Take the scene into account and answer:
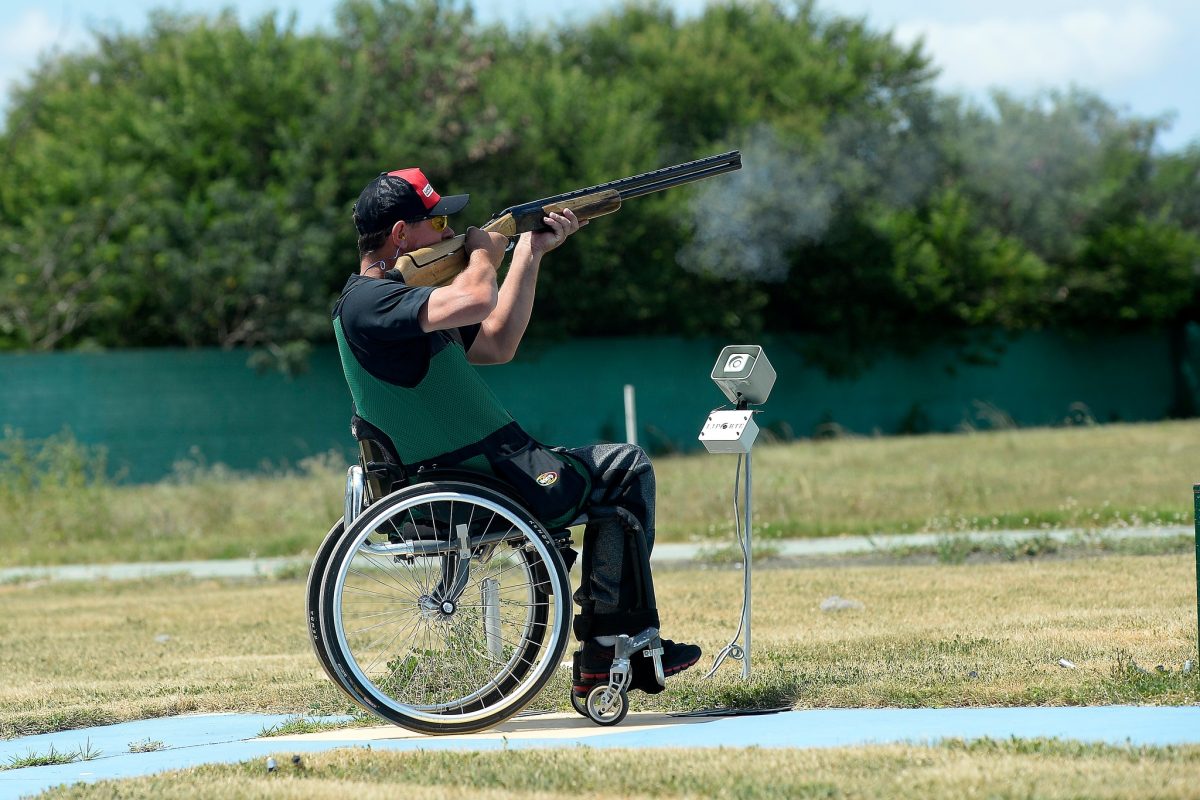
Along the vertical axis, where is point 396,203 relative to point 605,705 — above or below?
above

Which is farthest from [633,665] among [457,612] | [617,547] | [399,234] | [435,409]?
[399,234]

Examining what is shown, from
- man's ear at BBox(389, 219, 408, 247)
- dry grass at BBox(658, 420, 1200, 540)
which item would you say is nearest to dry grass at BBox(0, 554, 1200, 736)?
man's ear at BBox(389, 219, 408, 247)

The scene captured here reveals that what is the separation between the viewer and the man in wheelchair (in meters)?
4.93

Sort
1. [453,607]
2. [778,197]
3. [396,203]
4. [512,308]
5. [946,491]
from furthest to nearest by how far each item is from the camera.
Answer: [778,197], [946,491], [512,308], [396,203], [453,607]

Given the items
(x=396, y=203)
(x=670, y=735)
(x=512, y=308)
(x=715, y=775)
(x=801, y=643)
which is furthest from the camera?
(x=801, y=643)

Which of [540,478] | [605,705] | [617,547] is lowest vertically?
[605,705]

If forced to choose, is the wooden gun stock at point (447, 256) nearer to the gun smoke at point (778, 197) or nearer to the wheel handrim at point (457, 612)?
the wheel handrim at point (457, 612)

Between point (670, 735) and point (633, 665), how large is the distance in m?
0.42

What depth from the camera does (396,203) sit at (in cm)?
520

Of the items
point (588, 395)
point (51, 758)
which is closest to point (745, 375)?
point (51, 758)

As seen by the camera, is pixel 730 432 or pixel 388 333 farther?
pixel 730 432

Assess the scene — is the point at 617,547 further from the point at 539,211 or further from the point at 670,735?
the point at 539,211

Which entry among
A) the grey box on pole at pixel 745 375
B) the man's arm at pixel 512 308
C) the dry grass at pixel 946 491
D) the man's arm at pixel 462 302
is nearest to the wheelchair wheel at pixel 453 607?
the man's arm at pixel 462 302

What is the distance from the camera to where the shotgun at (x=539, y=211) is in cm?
517
